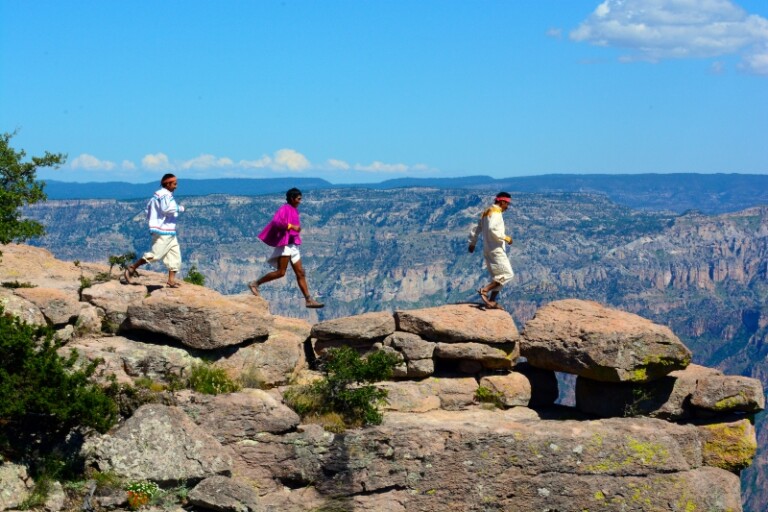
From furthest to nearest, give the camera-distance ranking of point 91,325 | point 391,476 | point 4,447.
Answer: point 91,325
point 391,476
point 4,447

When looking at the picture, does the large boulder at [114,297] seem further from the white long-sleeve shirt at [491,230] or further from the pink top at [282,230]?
the white long-sleeve shirt at [491,230]

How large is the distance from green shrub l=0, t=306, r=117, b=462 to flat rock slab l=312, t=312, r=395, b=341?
23.0 feet

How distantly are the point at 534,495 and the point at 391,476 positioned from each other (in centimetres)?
315

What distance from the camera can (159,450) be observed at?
18062 millimetres

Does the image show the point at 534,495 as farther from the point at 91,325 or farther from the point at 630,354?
the point at 91,325

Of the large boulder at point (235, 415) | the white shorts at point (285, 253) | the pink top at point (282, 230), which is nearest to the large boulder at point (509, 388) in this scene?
the large boulder at point (235, 415)

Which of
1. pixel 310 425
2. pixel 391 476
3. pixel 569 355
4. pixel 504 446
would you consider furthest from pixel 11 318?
pixel 569 355

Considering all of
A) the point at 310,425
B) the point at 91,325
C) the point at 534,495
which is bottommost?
the point at 534,495

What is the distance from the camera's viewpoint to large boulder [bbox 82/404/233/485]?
17.8 m

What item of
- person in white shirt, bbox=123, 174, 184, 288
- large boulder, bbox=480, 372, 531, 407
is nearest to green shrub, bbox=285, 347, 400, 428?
large boulder, bbox=480, 372, 531, 407

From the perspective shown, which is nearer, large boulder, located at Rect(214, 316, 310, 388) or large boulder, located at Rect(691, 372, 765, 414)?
large boulder, located at Rect(214, 316, 310, 388)

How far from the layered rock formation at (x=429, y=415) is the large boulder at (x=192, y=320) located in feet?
0.13

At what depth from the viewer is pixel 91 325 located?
2177cm

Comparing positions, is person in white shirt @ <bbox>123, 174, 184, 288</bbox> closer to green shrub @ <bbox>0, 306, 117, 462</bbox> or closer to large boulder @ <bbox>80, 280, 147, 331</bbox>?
large boulder @ <bbox>80, 280, 147, 331</bbox>
